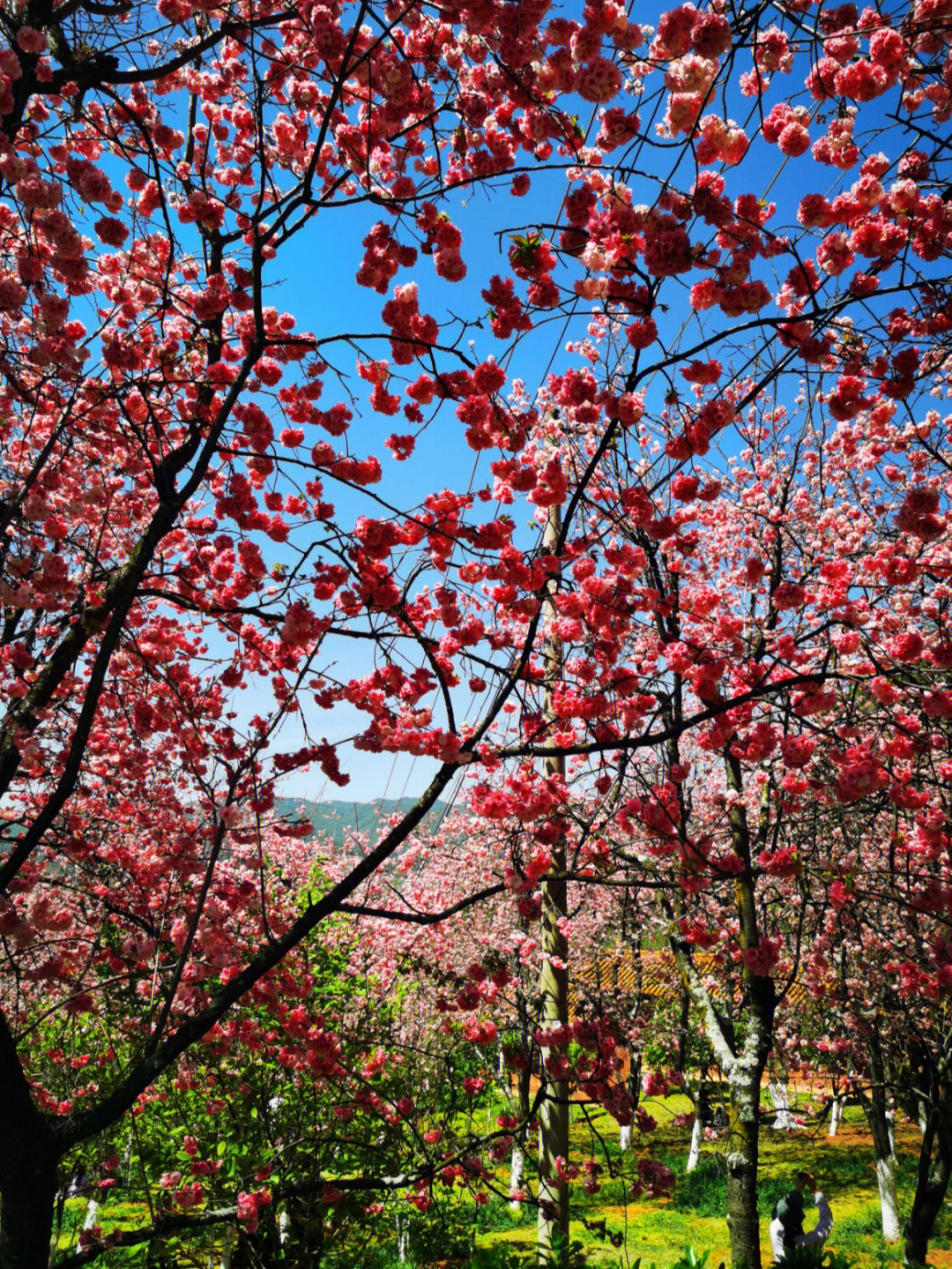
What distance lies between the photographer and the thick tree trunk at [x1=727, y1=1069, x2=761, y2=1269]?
5.69 meters

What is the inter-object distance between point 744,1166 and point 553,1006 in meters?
2.32

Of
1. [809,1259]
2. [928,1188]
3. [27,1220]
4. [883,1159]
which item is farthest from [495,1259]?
[883,1159]

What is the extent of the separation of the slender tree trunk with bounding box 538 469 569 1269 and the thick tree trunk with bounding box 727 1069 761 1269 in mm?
1742

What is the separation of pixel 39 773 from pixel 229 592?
156cm

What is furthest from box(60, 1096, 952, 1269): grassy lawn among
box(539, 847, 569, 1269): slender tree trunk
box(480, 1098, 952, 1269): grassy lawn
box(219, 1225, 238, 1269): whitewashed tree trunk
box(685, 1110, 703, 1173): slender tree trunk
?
box(539, 847, 569, 1269): slender tree trunk

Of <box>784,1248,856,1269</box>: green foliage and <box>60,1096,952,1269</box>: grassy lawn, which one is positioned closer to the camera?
<box>784,1248,856,1269</box>: green foliage

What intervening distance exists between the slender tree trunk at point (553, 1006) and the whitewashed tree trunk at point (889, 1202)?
23.7ft

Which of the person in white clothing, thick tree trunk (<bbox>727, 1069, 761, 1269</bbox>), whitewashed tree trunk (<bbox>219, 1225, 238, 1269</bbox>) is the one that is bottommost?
the person in white clothing

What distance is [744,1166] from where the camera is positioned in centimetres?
572

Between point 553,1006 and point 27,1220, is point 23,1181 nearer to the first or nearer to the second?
point 27,1220

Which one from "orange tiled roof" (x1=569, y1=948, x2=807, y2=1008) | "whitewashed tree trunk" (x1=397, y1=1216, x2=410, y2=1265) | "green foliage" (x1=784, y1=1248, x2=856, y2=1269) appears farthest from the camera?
"orange tiled roof" (x1=569, y1=948, x2=807, y2=1008)

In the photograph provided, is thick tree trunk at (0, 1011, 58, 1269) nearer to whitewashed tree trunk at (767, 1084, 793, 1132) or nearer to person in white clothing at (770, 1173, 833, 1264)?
person in white clothing at (770, 1173, 833, 1264)

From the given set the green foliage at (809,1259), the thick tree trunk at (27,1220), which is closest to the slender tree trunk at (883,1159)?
the green foliage at (809,1259)

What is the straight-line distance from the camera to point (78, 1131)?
2.88 metres
